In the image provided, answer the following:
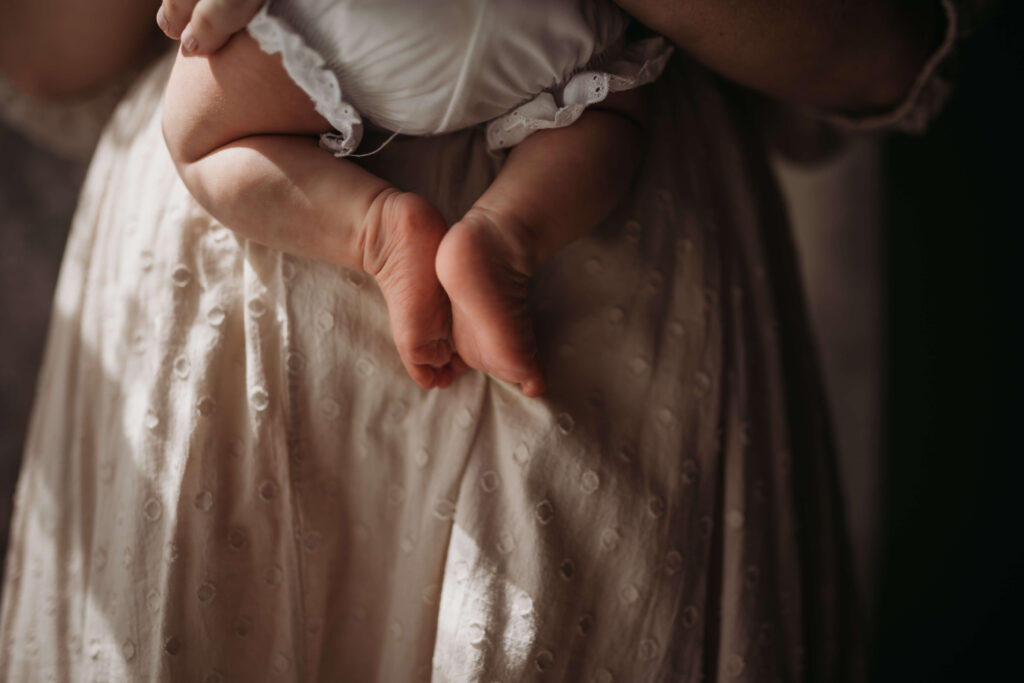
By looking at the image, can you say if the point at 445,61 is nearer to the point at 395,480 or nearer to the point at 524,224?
the point at 524,224

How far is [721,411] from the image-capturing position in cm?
63

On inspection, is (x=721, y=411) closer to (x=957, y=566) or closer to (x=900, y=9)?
(x=900, y=9)

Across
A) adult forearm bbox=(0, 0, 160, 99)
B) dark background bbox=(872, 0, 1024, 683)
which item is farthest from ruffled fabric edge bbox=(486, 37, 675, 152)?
dark background bbox=(872, 0, 1024, 683)

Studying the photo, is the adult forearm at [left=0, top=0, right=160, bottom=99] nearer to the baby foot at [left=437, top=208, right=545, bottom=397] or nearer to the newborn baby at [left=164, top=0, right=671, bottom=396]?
the newborn baby at [left=164, top=0, right=671, bottom=396]

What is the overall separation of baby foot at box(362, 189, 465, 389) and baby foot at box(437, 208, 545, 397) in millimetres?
17

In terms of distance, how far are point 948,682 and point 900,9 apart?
1.06 m

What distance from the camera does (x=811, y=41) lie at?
2.06 ft

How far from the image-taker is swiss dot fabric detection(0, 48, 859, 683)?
21.9 inches

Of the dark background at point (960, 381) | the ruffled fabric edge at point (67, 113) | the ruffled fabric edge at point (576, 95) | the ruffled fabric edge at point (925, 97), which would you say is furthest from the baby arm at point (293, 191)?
the dark background at point (960, 381)

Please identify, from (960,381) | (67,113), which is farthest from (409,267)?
(960,381)

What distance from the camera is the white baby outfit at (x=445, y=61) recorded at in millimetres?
517

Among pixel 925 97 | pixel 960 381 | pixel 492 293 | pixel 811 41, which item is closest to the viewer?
pixel 492 293

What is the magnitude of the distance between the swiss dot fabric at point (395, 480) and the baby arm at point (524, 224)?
0.17 feet

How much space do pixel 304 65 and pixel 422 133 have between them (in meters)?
0.10
